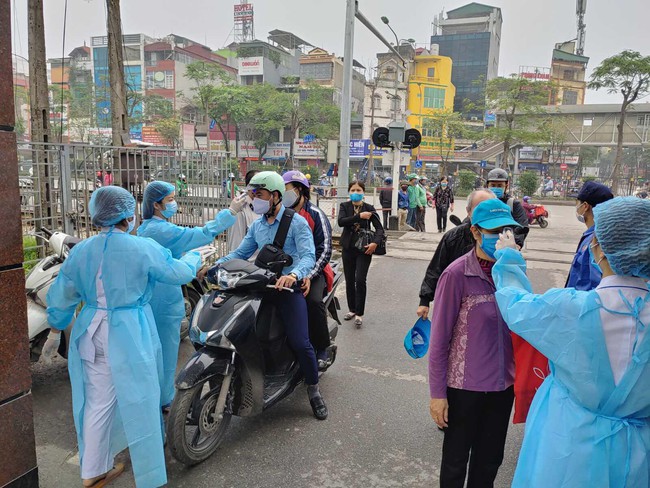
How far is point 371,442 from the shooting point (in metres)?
3.31

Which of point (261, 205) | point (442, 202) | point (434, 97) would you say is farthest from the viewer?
point (434, 97)

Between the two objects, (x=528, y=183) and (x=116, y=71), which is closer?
(x=116, y=71)

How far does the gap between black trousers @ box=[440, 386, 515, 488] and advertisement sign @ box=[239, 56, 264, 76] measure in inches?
2087

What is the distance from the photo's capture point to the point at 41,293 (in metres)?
3.84

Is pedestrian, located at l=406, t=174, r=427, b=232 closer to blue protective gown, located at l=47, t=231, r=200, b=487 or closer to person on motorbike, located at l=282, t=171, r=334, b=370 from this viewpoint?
person on motorbike, located at l=282, t=171, r=334, b=370

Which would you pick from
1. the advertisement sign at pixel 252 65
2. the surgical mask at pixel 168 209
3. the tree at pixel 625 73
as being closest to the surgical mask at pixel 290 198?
the surgical mask at pixel 168 209

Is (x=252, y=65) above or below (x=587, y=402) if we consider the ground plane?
above

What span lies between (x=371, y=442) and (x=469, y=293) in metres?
1.59

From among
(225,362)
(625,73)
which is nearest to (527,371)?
(225,362)

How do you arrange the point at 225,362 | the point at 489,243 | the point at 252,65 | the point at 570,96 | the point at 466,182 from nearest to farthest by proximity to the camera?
the point at 489,243 < the point at 225,362 < the point at 466,182 < the point at 252,65 < the point at 570,96

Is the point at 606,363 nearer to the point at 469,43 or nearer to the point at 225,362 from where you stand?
the point at 225,362

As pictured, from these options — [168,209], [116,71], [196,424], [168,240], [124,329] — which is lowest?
[196,424]

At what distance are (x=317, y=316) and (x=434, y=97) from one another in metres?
53.0

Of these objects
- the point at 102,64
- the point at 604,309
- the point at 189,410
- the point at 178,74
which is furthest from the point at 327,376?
the point at 102,64
